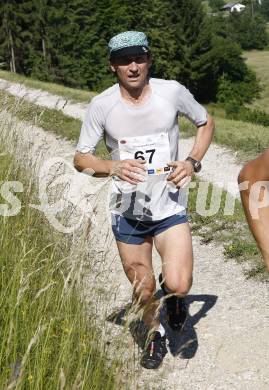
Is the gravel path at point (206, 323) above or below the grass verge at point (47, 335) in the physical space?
below

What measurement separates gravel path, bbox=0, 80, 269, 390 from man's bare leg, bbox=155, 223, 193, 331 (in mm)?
377

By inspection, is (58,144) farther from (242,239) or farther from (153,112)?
(153,112)

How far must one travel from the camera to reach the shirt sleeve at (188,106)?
15.1 feet

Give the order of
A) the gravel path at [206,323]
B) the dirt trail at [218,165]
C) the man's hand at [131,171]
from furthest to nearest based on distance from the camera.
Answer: the dirt trail at [218,165]
the gravel path at [206,323]
the man's hand at [131,171]

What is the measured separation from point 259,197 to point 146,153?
7.00 ft

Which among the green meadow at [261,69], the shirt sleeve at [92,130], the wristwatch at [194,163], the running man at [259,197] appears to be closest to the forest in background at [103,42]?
the green meadow at [261,69]

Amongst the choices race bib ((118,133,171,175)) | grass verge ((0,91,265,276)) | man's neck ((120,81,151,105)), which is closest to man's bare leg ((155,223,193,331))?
race bib ((118,133,171,175))

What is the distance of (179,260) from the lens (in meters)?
4.51

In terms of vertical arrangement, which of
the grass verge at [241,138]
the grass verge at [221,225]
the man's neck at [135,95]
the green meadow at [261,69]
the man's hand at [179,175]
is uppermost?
the man's neck at [135,95]

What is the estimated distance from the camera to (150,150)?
4441 millimetres

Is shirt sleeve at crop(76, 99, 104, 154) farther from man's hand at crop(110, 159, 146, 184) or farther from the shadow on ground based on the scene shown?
the shadow on ground

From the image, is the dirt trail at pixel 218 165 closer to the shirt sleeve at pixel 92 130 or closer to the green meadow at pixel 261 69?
the shirt sleeve at pixel 92 130

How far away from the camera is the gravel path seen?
420 centimetres

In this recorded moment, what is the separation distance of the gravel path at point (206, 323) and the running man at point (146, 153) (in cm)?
21
